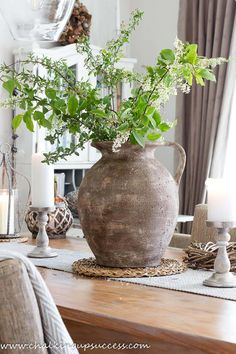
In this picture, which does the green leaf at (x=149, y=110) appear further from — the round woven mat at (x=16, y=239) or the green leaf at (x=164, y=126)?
the round woven mat at (x=16, y=239)

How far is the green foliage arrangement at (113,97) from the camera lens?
5.90 ft

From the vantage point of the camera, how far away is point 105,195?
184 centimetres

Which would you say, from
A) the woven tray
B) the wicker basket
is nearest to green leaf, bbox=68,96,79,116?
the woven tray

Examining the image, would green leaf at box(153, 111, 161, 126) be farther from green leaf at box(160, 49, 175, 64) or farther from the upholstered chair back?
the upholstered chair back

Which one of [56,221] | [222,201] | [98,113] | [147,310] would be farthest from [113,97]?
[56,221]

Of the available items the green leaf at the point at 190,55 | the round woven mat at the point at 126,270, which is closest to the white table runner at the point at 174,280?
the round woven mat at the point at 126,270

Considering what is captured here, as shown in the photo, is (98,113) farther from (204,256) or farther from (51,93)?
(204,256)

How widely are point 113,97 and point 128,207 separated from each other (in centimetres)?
30

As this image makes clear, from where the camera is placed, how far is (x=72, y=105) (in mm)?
1857

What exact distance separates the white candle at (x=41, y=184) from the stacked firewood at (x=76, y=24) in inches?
93.4

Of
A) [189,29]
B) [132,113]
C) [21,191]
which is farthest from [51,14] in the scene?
[189,29]

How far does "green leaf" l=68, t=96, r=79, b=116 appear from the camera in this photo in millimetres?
1852

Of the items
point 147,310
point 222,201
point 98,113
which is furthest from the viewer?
point 98,113

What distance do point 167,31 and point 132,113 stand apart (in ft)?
10.6
